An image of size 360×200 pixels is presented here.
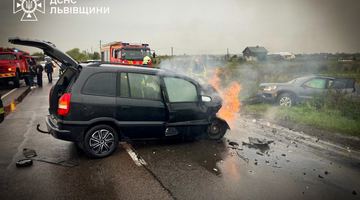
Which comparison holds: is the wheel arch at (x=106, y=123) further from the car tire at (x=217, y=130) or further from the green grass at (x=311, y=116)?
the green grass at (x=311, y=116)

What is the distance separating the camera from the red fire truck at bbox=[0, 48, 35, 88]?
63.8 ft

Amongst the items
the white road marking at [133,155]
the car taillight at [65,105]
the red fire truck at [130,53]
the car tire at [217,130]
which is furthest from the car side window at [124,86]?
the red fire truck at [130,53]

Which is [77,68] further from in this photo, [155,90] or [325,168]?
[325,168]

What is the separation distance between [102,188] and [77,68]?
2581 millimetres

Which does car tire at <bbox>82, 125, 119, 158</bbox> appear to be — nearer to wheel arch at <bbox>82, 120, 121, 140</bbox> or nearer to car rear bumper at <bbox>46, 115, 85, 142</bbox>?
wheel arch at <bbox>82, 120, 121, 140</bbox>

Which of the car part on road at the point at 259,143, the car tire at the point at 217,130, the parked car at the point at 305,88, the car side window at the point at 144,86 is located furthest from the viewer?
the parked car at the point at 305,88

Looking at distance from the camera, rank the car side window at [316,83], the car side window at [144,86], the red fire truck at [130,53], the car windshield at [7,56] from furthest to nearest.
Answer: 1. the car windshield at [7,56]
2. the red fire truck at [130,53]
3. the car side window at [316,83]
4. the car side window at [144,86]

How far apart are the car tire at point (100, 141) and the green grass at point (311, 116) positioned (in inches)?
257

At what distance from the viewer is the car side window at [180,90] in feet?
21.3

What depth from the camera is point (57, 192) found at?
4.39 meters

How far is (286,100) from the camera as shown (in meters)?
12.9

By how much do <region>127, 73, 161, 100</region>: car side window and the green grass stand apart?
574 cm

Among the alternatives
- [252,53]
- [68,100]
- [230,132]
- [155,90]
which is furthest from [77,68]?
[252,53]

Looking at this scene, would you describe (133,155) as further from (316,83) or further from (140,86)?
(316,83)
